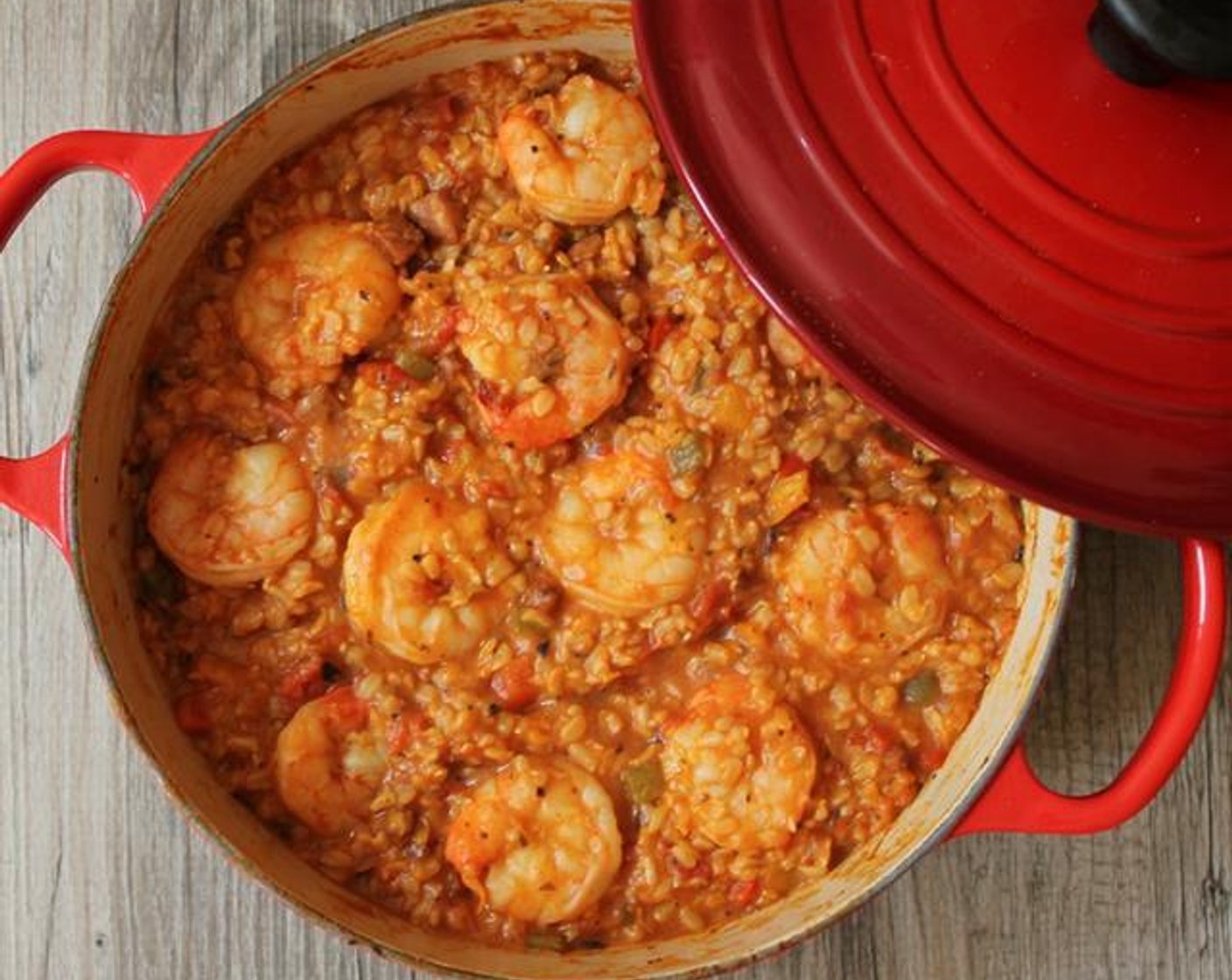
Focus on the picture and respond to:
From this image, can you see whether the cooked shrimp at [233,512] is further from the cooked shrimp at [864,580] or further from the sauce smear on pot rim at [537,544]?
the cooked shrimp at [864,580]

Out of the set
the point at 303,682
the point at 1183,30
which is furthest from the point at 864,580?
the point at 1183,30

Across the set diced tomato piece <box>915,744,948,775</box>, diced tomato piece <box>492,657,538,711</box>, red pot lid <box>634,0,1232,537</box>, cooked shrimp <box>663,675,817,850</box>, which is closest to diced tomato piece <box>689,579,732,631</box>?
cooked shrimp <box>663,675,817,850</box>

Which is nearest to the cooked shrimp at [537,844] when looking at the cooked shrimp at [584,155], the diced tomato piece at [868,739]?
the diced tomato piece at [868,739]

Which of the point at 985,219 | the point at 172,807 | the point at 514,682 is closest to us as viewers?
the point at 985,219

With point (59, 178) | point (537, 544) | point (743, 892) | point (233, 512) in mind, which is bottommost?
point (743, 892)

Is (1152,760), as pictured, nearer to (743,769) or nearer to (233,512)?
(743,769)

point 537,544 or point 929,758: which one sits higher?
point 537,544

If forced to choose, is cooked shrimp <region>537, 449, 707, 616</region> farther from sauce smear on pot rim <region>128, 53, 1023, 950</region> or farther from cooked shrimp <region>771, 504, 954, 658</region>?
cooked shrimp <region>771, 504, 954, 658</region>
